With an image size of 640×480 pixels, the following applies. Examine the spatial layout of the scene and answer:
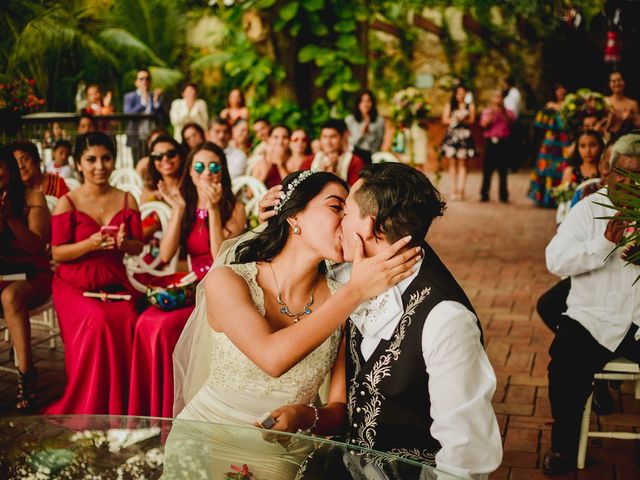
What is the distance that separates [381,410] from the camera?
7.11 feet

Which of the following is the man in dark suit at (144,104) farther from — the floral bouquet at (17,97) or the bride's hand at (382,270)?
the bride's hand at (382,270)

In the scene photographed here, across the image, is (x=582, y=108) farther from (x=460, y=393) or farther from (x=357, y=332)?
(x=460, y=393)

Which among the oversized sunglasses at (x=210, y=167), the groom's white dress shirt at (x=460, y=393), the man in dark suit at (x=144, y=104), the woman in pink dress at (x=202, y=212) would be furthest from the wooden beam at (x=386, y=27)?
the groom's white dress shirt at (x=460, y=393)

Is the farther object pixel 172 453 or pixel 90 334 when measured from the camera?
pixel 90 334

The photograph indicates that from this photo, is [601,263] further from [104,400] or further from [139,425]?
[104,400]

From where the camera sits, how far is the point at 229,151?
301 inches

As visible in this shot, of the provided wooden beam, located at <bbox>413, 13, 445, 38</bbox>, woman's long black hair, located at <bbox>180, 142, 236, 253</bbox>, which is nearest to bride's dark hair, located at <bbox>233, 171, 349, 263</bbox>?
woman's long black hair, located at <bbox>180, 142, 236, 253</bbox>

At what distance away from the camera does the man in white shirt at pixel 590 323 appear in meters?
3.54

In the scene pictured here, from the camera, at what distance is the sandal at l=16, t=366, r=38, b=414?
168 inches

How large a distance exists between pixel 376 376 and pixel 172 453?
58 centimetres

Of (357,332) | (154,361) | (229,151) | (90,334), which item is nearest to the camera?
(357,332)

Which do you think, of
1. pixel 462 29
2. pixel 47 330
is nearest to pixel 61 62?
pixel 462 29

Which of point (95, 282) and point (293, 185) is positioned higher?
point (293, 185)

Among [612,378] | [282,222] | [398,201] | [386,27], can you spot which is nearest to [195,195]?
[282,222]
